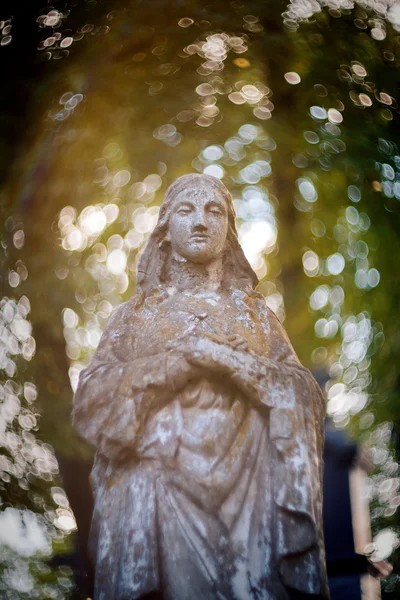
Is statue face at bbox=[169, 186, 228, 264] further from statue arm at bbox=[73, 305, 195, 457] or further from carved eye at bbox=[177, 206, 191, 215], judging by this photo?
statue arm at bbox=[73, 305, 195, 457]

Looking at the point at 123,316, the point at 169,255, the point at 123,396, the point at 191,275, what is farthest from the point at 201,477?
the point at 169,255

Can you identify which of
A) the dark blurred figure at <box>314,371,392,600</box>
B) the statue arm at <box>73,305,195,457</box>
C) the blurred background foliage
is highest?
the statue arm at <box>73,305,195,457</box>

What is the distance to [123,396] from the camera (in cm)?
420

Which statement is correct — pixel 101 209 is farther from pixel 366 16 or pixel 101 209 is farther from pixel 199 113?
pixel 366 16

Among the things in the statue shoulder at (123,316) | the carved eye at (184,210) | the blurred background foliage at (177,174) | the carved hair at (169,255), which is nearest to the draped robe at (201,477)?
the statue shoulder at (123,316)

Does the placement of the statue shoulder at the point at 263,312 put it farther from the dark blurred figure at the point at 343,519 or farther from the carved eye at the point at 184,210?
the dark blurred figure at the point at 343,519

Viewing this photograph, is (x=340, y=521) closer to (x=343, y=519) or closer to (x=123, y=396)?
(x=343, y=519)

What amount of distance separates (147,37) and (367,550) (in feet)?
27.7

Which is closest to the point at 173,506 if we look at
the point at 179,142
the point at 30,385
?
the point at 30,385

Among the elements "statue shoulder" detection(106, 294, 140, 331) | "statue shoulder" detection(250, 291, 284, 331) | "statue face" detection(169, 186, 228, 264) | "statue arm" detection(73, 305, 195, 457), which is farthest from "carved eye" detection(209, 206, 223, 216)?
"statue arm" detection(73, 305, 195, 457)

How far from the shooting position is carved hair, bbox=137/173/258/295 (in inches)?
199

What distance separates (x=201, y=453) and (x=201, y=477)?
5.9 inches

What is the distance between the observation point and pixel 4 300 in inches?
411

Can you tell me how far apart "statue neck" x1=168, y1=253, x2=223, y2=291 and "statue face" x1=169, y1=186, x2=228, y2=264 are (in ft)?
0.17
